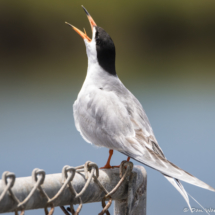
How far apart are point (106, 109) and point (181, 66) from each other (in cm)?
1076

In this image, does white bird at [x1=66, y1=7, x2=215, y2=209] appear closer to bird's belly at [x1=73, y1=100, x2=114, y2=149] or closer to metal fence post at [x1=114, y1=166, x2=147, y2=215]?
bird's belly at [x1=73, y1=100, x2=114, y2=149]

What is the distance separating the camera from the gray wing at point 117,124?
1.72 metres

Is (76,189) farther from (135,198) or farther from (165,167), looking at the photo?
(165,167)

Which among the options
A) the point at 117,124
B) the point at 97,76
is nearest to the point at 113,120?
the point at 117,124

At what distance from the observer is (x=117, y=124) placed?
1.88 meters

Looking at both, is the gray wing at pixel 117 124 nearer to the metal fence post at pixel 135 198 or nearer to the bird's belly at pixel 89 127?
the bird's belly at pixel 89 127

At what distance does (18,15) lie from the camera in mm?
8375

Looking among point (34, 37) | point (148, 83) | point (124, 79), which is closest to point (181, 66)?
point (148, 83)

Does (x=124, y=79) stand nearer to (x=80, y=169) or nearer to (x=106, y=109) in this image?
(x=106, y=109)

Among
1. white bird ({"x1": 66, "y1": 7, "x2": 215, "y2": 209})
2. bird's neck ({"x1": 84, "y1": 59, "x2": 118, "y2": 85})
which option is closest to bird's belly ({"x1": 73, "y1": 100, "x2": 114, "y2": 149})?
white bird ({"x1": 66, "y1": 7, "x2": 215, "y2": 209})

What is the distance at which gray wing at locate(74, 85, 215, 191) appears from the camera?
172cm

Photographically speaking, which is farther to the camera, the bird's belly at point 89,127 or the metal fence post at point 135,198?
the bird's belly at point 89,127

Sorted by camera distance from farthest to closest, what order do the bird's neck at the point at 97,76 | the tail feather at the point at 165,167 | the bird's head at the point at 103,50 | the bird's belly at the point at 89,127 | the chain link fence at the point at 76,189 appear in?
the bird's head at the point at 103,50, the bird's neck at the point at 97,76, the bird's belly at the point at 89,127, the tail feather at the point at 165,167, the chain link fence at the point at 76,189

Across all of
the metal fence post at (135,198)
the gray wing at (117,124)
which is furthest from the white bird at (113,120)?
the metal fence post at (135,198)
